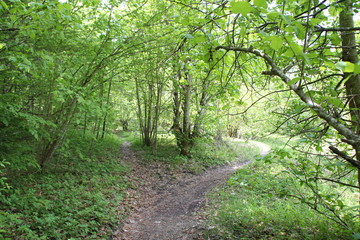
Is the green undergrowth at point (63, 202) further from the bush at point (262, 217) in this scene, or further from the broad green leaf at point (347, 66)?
the broad green leaf at point (347, 66)

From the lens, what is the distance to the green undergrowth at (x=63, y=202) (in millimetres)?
4062

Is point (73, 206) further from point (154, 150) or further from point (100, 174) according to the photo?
point (154, 150)

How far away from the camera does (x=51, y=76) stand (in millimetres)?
5410

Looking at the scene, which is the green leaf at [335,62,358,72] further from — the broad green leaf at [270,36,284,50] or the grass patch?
the grass patch

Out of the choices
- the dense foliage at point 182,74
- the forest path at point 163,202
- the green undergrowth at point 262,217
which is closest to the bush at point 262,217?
the green undergrowth at point 262,217

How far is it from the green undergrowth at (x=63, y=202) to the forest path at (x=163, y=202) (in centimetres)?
51

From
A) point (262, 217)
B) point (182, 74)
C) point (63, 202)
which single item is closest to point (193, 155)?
point (182, 74)

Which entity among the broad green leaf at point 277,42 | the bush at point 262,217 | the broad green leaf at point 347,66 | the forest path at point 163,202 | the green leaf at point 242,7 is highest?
the green leaf at point 242,7

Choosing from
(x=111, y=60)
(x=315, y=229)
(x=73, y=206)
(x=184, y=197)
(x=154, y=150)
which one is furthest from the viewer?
(x=154, y=150)

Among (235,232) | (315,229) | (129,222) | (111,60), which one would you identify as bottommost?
(129,222)

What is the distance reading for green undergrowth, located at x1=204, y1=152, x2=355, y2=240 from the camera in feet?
10.8

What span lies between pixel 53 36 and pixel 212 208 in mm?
5700

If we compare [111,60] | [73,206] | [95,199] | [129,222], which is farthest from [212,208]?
[111,60]

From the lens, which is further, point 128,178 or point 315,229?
point 128,178
